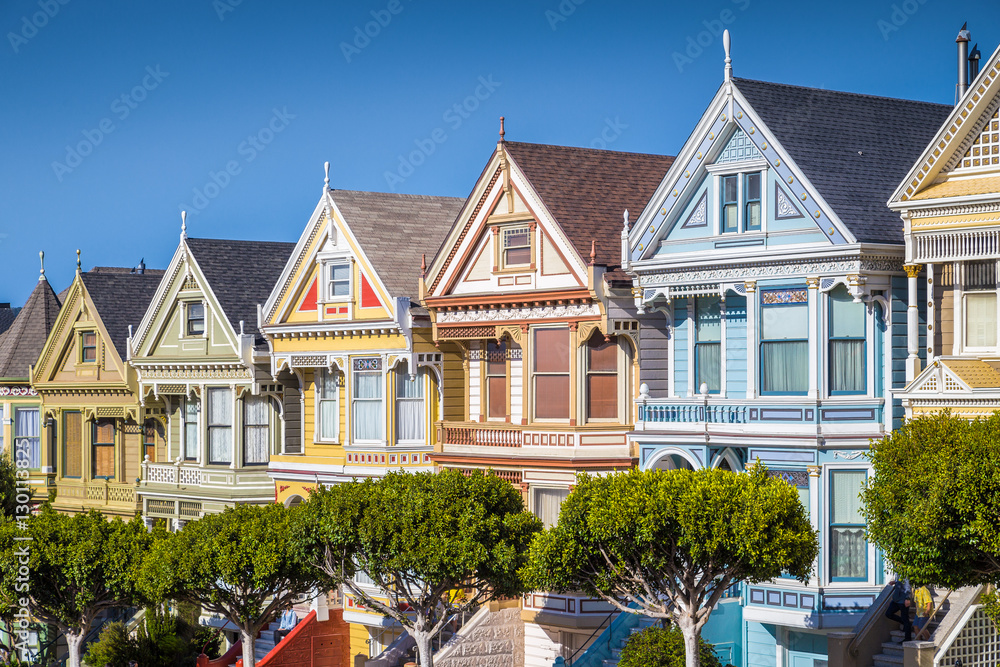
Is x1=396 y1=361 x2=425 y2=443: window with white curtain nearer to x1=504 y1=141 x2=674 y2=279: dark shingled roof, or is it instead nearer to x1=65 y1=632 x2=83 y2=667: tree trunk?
x1=504 y1=141 x2=674 y2=279: dark shingled roof

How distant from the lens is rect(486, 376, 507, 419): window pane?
3988 cm

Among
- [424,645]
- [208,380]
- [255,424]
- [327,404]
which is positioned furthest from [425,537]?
[208,380]

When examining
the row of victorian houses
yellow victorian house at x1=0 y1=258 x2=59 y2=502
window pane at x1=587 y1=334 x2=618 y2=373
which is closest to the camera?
the row of victorian houses

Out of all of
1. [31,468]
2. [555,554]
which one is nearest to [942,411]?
[555,554]

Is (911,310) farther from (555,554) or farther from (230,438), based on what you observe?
(230,438)

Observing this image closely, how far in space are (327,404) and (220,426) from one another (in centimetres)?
504

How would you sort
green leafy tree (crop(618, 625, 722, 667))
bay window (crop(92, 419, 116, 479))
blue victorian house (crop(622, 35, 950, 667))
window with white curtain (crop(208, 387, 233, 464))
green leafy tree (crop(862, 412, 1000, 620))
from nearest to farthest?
green leafy tree (crop(862, 412, 1000, 620)) → green leafy tree (crop(618, 625, 722, 667)) → blue victorian house (crop(622, 35, 950, 667)) → window with white curtain (crop(208, 387, 233, 464)) → bay window (crop(92, 419, 116, 479))

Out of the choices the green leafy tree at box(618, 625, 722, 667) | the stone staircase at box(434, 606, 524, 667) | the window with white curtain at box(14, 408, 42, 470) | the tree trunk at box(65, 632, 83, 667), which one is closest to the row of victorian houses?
the stone staircase at box(434, 606, 524, 667)

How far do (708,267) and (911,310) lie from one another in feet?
16.5

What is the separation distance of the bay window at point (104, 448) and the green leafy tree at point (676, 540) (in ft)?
85.9

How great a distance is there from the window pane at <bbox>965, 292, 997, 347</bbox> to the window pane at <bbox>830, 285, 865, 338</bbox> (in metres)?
2.25

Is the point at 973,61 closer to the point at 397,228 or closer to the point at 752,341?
the point at 752,341

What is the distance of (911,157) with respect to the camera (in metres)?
33.9

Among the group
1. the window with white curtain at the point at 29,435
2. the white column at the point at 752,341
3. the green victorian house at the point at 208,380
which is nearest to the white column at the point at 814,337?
the white column at the point at 752,341
